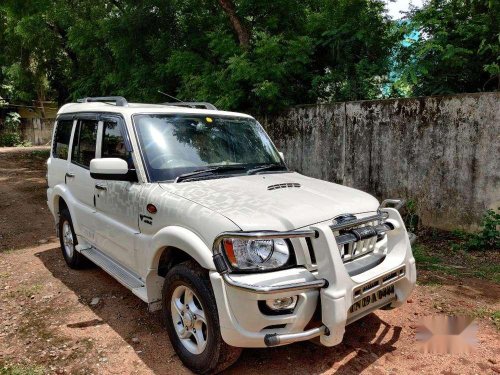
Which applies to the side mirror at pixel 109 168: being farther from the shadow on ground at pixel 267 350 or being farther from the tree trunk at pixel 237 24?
the tree trunk at pixel 237 24

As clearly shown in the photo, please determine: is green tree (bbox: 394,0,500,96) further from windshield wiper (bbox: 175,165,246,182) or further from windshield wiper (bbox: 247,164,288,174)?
windshield wiper (bbox: 175,165,246,182)

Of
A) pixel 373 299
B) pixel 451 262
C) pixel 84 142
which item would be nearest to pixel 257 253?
pixel 373 299

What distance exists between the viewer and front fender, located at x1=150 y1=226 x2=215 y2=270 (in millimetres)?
2674

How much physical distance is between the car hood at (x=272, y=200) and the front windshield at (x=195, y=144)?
0.25 metres

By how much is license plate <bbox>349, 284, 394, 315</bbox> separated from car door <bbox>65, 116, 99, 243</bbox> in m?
2.87

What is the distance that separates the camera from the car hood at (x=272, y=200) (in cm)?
273

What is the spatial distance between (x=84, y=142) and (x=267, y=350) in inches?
119

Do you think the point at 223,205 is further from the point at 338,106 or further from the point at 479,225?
the point at 338,106

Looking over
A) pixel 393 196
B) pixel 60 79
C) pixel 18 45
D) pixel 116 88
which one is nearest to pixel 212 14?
pixel 116 88

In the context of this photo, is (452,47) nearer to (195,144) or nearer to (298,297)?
(195,144)

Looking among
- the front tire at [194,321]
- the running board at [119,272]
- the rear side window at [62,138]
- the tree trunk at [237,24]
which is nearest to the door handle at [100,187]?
the running board at [119,272]

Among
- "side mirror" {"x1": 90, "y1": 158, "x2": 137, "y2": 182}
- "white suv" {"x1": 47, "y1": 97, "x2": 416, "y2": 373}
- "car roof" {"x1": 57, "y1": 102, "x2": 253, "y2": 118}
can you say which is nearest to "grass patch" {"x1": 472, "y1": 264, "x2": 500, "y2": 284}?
"white suv" {"x1": 47, "y1": 97, "x2": 416, "y2": 373}

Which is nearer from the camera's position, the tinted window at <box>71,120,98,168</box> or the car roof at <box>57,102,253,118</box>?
the car roof at <box>57,102,253,118</box>

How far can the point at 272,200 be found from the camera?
3.00 meters
